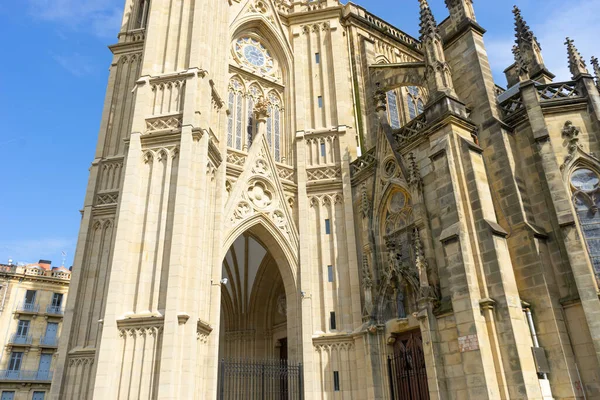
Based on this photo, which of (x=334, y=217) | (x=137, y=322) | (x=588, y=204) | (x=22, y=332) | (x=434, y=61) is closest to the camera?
(x=137, y=322)

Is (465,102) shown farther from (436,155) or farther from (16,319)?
(16,319)

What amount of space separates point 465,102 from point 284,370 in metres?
10.8

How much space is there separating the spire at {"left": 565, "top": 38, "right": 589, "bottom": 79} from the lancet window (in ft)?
35.3

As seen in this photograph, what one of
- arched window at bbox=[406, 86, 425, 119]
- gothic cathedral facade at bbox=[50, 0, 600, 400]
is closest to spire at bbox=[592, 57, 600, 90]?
gothic cathedral facade at bbox=[50, 0, 600, 400]

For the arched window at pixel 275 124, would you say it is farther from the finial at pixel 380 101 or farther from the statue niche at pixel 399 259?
the statue niche at pixel 399 259

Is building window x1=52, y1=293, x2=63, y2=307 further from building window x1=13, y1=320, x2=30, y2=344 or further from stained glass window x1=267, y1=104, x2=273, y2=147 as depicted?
stained glass window x1=267, y1=104, x2=273, y2=147

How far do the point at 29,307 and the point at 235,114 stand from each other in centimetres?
2429

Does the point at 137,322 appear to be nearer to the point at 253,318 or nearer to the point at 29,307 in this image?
the point at 253,318

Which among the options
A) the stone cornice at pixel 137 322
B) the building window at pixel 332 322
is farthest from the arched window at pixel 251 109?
the stone cornice at pixel 137 322

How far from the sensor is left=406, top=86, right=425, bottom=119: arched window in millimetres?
23812

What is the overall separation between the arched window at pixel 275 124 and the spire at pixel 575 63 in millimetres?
10803

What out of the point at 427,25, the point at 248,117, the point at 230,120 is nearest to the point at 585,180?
the point at 427,25

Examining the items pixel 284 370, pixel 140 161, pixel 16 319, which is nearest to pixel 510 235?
pixel 284 370

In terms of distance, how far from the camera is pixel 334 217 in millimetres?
17594
